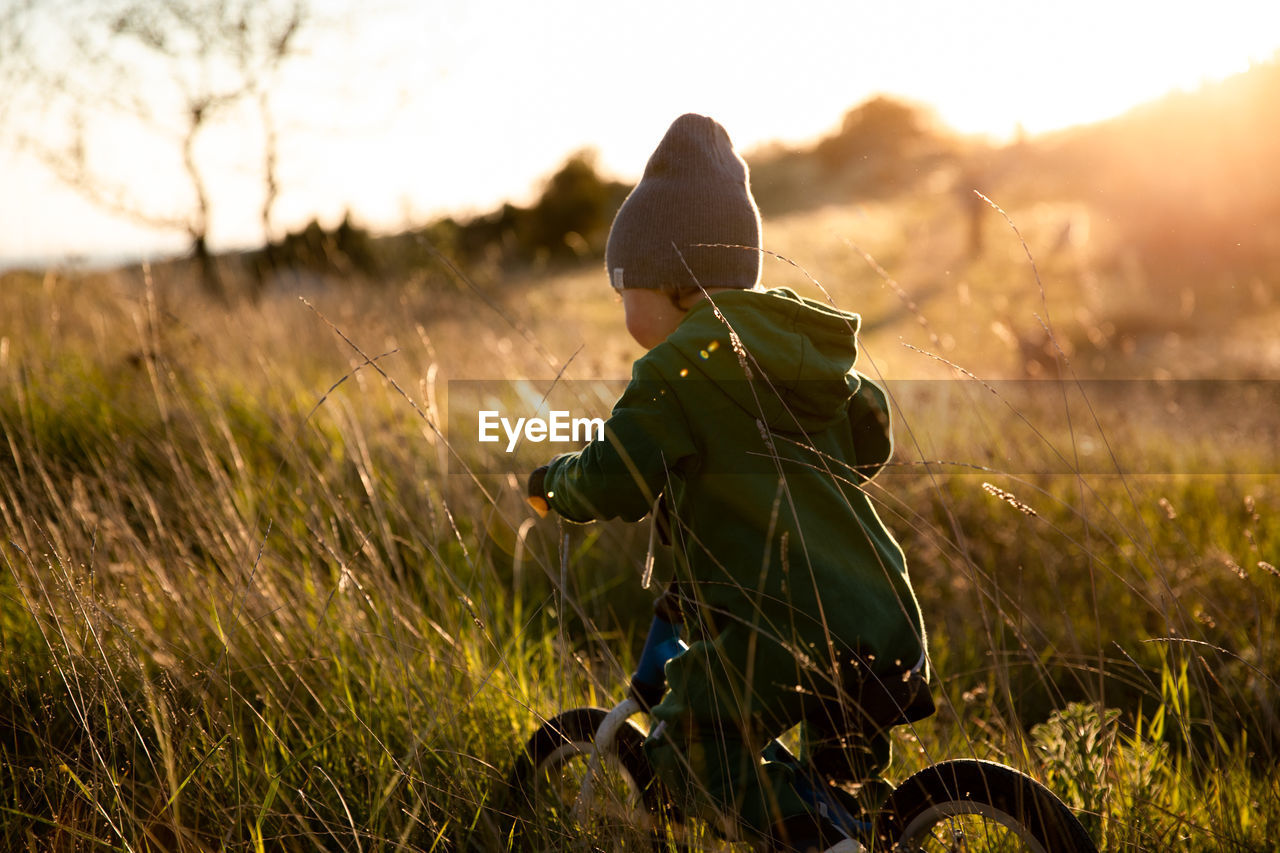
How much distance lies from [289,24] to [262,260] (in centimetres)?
497

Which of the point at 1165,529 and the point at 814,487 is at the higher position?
the point at 814,487

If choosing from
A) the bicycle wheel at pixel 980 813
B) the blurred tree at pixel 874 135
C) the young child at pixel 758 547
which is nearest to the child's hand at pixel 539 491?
the young child at pixel 758 547

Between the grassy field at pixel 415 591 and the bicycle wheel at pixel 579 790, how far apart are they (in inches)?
3.5

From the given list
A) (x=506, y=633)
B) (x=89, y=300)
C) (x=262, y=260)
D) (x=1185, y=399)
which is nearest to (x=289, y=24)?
(x=262, y=260)

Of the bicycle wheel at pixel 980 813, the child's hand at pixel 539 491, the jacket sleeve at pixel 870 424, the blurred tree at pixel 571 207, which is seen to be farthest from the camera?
the blurred tree at pixel 571 207

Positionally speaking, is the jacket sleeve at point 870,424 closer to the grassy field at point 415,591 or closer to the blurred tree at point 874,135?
the grassy field at point 415,591

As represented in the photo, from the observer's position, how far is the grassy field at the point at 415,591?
1685 millimetres

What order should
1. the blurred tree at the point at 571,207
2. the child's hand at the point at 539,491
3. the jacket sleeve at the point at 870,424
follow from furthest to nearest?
the blurred tree at the point at 571,207 < the jacket sleeve at the point at 870,424 < the child's hand at the point at 539,491

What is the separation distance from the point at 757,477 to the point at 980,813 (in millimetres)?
646

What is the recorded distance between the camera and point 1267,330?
15.5 meters

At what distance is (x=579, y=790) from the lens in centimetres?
182

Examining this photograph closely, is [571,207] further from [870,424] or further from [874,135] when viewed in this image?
[870,424]

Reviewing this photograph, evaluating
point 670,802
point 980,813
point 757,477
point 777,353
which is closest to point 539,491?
point 757,477

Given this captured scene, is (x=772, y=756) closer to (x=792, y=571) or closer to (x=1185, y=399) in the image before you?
(x=792, y=571)
